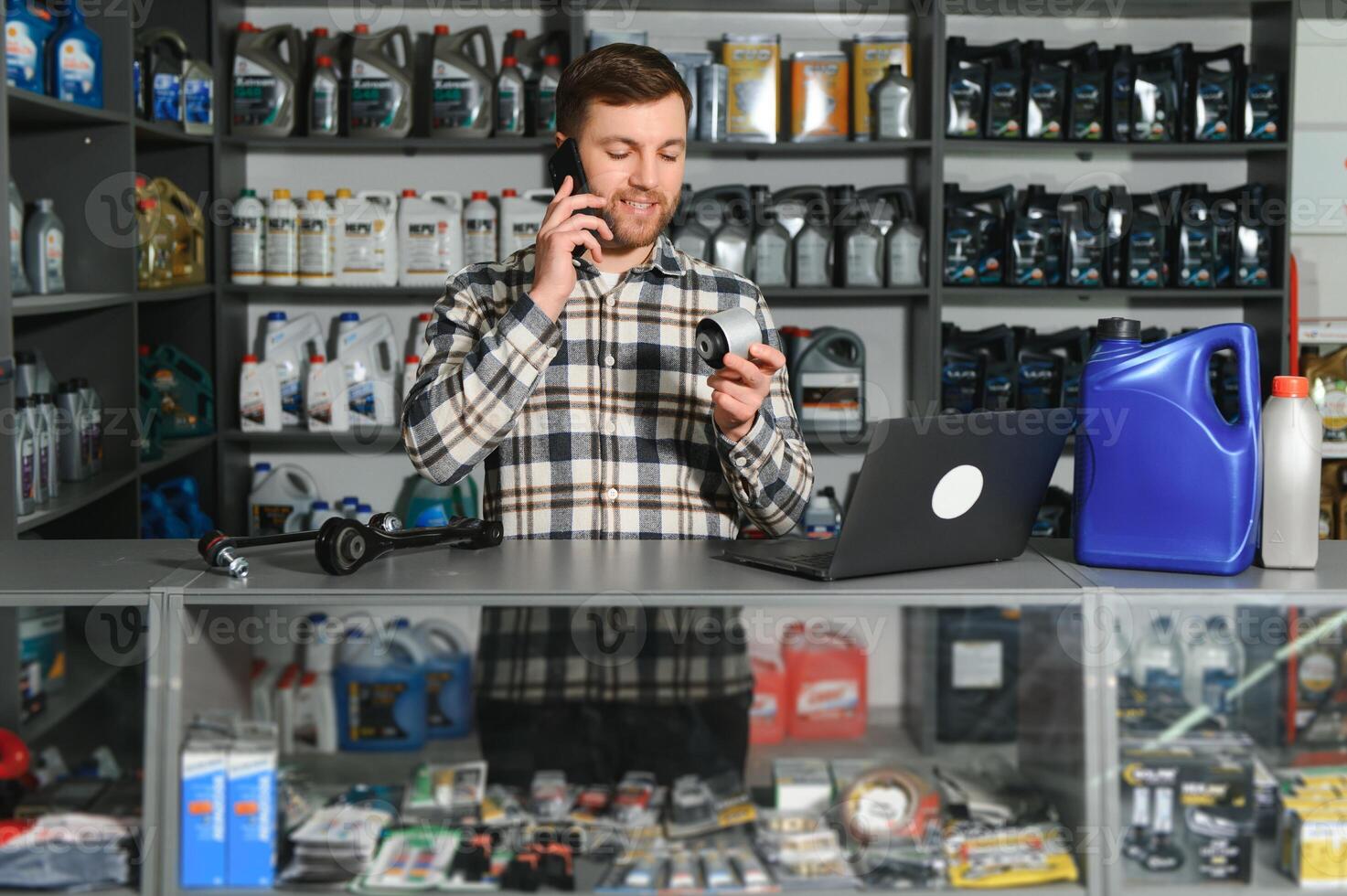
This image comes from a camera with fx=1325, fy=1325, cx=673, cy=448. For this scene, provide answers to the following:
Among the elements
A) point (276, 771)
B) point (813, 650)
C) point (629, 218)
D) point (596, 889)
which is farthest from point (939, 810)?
point (629, 218)

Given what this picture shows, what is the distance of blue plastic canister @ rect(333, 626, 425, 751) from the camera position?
1376 millimetres

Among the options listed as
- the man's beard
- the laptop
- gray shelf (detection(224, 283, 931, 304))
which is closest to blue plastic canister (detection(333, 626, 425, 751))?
the laptop

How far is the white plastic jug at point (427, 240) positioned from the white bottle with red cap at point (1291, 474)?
2.93m

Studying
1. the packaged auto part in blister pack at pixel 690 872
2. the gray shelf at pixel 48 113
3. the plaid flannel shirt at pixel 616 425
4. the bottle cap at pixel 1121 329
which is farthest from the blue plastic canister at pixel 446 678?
the gray shelf at pixel 48 113

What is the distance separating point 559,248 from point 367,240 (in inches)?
100.0

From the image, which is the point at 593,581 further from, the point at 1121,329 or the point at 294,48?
the point at 294,48

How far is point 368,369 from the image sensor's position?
161 inches

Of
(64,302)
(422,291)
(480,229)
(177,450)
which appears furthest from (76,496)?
(480,229)

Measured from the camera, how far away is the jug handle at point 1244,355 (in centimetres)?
141

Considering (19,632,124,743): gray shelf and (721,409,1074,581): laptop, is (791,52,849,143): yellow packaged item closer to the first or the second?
(721,409,1074,581): laptop

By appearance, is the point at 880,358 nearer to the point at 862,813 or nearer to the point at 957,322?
the point at 957,322

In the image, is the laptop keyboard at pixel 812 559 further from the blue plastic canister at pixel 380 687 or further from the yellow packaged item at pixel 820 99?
the yellow packaged item at pixel 820 99

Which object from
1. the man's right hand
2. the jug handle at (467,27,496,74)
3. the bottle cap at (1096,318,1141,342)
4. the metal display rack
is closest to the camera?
the bottle cap at (1096,318,1141,342)

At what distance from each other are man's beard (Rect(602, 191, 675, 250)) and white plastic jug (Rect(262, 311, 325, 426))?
2.45 metres
